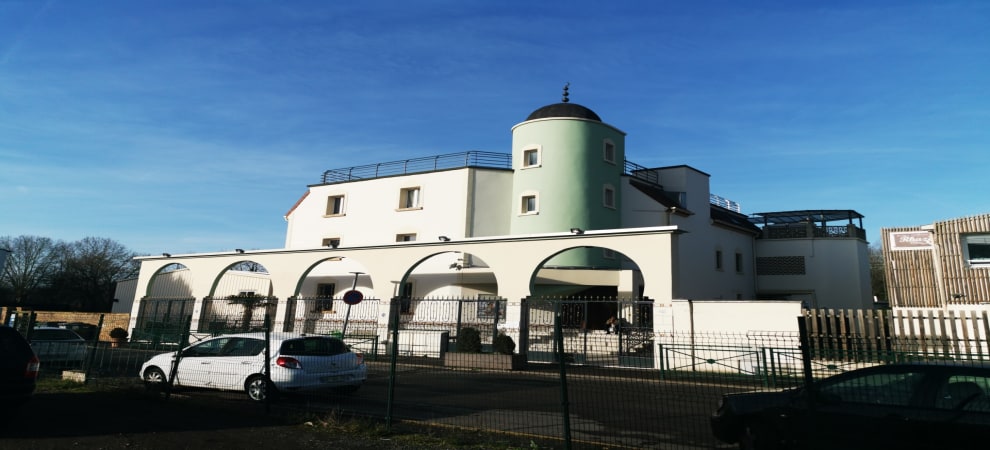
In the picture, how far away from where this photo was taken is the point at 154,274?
3103 centimetres

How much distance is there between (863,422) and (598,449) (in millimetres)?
2680

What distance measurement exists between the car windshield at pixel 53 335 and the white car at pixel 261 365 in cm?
763

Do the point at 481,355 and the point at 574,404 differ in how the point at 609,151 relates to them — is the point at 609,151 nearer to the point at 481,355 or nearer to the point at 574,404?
the point at 481,355

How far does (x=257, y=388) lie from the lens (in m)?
10.1

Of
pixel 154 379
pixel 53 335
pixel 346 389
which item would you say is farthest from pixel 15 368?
pixel 53 335

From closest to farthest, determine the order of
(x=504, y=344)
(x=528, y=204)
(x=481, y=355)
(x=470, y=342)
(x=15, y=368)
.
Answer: (x=15, y=368) → (x=481, y=355) → (x=470, y=342) → (x=504, y=344) → (x=528, y=204)

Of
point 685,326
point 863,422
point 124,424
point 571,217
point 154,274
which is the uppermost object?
point 571,217

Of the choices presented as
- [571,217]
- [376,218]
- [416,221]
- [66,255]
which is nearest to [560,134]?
[571,217]

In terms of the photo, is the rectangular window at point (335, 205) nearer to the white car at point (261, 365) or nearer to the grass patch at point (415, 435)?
the white car at point (261, 365)

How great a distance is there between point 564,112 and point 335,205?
48.9ft

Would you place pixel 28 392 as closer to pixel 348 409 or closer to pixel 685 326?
pixel 348 409

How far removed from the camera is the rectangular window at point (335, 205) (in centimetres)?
3494

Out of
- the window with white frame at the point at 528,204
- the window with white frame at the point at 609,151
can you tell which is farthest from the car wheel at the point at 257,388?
the window with white frame at the point at 609,151

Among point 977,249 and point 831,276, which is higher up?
point 831,276
